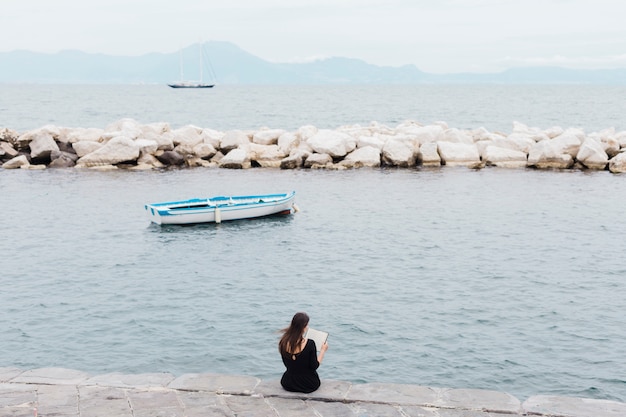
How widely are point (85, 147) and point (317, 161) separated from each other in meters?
14.7

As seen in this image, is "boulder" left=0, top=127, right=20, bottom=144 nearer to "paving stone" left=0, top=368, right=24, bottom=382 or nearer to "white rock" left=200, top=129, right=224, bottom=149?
"white rock" left=200, top=129, right=224, bottom=149

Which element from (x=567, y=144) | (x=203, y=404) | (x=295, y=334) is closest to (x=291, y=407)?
(x=295, y=334)

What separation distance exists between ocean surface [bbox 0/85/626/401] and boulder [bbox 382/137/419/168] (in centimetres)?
414

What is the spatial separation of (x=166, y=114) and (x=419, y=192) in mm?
83301

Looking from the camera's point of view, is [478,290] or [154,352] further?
[478,290]

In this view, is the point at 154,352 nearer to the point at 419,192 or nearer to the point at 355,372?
the point at 355,372

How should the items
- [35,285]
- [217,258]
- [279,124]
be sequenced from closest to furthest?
[35,285] < [217,258] < [279,124]

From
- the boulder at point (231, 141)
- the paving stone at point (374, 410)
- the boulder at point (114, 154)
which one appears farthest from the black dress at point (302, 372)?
the boulder at point (231, 141)

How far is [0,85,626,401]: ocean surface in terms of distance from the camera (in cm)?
1507

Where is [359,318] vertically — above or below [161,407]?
below

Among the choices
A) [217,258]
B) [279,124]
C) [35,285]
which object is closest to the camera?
[35,285]

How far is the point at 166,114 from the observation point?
112 meters

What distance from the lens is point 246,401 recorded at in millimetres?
9555

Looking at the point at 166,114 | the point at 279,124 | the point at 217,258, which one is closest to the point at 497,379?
the point at 217,258
